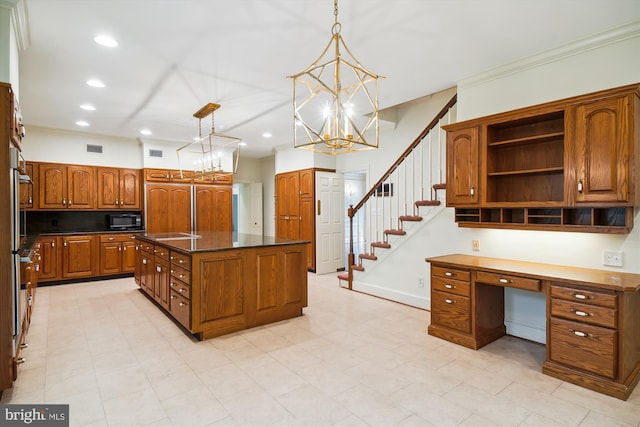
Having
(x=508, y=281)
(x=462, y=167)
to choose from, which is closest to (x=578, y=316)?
(x=508, y=281)

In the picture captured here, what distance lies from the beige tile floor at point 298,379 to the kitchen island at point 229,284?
17 cm

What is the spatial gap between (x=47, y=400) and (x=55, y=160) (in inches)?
202

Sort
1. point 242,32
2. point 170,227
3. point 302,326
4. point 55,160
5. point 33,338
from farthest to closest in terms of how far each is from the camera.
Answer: point 170,227 < point 55,160 < point 302,326 < point 33,338 < point 242,32

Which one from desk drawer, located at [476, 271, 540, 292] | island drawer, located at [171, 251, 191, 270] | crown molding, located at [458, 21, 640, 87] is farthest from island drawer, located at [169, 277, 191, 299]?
crown molding, located at [458, 21, 640, 87]

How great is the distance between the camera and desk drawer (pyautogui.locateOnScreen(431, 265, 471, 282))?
3166mm

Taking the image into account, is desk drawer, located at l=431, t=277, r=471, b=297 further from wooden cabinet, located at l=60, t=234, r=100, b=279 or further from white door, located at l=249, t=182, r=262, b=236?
white door, located at l=249, t=182, r=262, b=236

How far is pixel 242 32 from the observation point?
2.80 metres

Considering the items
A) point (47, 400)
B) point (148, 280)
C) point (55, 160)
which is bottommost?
point (47, 400)

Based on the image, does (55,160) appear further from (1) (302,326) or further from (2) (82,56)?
(1) (302,326)

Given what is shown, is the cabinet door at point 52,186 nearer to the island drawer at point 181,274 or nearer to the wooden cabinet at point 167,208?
the wooden cabinet at point 167,208

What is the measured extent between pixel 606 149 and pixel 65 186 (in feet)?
24.9

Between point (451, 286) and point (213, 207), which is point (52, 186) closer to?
point (213, 207)

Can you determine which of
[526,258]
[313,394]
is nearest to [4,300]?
[313,394]

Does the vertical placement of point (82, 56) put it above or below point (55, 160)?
above
